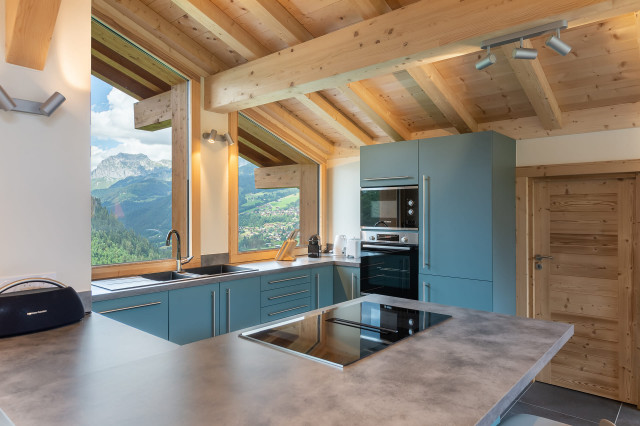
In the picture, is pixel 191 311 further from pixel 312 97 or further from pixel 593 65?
pixel 593 65

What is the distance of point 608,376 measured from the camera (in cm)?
340

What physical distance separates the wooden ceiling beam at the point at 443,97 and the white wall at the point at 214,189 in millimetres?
1778

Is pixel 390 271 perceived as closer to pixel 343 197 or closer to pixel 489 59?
pixel 343 197

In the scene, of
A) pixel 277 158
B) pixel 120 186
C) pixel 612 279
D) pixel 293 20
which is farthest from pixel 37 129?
pixel 612 279

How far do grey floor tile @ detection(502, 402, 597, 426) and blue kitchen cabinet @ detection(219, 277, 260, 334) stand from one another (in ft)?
6.51

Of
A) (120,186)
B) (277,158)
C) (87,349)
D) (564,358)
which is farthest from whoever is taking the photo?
(277,158)

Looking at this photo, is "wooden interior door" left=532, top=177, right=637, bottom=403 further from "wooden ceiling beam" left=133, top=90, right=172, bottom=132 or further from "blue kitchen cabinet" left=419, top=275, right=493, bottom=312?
"wooden ceiling beam" left=133, top=90, right=172, bottom=132

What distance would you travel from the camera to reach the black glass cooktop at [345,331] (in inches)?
52.6

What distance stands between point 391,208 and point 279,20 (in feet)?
6.05

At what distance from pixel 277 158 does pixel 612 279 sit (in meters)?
3.20

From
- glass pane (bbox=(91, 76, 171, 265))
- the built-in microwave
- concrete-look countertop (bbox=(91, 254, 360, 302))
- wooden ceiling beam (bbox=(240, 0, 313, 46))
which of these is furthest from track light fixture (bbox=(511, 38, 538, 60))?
glass pane (bbox=(91, 76, 171, 265))

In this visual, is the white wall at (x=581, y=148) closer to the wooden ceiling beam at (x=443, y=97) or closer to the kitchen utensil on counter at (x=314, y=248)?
the wooden ceiling beam at (x=443, y=97)

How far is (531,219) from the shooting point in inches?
147

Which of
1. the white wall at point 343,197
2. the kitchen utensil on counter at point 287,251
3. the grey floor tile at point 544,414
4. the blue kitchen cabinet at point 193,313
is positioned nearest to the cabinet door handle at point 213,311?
the blue kitchen cabinet at point 193,313
